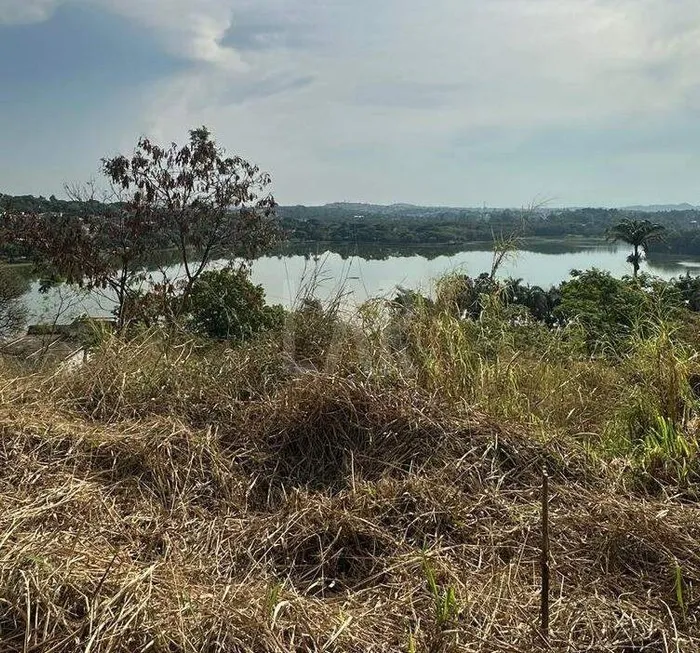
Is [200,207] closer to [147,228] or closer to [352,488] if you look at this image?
[147,228]

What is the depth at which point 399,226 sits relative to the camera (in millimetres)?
27938

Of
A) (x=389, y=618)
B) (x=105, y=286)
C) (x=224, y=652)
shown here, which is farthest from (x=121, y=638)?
(x=105, y=286)

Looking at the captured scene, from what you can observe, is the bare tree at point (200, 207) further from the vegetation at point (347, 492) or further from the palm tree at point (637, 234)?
the palm tree at point (637, 234)

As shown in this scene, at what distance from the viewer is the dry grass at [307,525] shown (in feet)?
5.11

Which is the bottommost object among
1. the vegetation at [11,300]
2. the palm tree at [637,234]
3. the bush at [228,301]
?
the vegetation at [11,300]

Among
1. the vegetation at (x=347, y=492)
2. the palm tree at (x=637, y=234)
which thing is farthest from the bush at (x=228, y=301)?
the palm tree at (x=637, y=234)

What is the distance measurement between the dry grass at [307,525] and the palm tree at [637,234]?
99.1ft

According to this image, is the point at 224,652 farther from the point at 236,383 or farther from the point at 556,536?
the point at 236,383

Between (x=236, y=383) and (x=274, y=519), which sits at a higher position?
(x=236, y=383)

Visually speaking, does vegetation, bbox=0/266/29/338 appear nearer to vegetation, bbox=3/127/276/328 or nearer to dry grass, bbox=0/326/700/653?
vegetation, bbox=3/127/276/328

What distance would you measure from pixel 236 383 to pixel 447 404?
1.06m

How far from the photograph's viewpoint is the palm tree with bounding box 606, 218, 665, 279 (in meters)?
30.7

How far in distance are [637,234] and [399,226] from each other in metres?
11.5

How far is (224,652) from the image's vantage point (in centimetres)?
147
